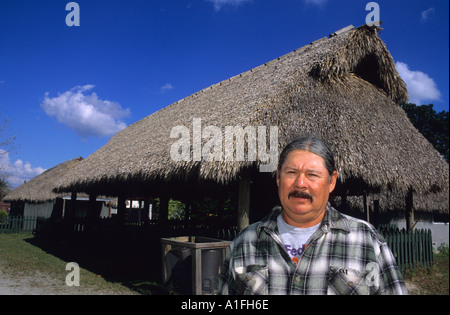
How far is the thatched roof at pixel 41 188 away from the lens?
20797 mm

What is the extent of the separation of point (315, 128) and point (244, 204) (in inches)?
77.1

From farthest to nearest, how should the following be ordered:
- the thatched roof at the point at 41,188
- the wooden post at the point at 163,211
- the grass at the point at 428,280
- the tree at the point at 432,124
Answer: the tree at the point at 432,124 < the thatched roof at the point at 41,188 < the wooden post at the point at 163,211 < the grass at the point at 428,280

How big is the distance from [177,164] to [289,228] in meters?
4.50

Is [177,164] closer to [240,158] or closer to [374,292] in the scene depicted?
[240,158]

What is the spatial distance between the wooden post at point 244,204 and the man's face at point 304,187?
397 centimetres

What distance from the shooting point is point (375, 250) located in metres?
1.60

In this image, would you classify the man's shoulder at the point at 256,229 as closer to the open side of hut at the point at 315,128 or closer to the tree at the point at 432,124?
the open side of hut at the point at 315,128

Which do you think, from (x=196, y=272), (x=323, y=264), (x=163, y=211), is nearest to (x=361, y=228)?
(x=323, y=264)

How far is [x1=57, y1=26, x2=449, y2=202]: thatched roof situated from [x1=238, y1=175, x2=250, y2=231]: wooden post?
0.23m

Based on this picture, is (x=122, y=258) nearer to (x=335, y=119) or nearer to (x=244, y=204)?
(x=244, y=204)

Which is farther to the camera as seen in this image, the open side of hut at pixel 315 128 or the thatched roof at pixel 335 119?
the thatched roof at pixel 335 119

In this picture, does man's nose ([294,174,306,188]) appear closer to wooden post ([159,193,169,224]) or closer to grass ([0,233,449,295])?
grass ([0,233,449,295])

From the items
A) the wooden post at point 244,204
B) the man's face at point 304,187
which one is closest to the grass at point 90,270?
the wooden post at point 244,204

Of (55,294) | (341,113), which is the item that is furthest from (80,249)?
(341,113)
